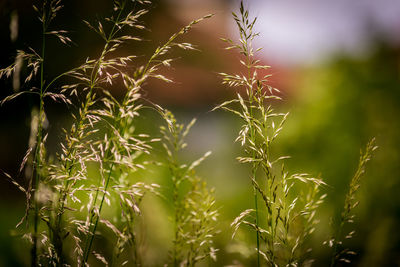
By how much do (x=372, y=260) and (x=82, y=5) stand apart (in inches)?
286

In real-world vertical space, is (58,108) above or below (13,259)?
above

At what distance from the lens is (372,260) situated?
281 centimetres

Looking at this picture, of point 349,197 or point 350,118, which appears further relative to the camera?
point 350,118

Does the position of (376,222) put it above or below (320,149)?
below

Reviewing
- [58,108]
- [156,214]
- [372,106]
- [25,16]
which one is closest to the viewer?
[156,214]

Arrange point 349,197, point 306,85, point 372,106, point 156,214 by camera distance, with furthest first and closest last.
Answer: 1. point 306,85
2. point 372,106
3. point 156,214
4. point 349,197

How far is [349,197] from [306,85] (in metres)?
4.20

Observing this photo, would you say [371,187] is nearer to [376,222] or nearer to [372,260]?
[376,222]

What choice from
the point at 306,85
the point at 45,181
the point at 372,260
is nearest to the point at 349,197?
the point at 45,181

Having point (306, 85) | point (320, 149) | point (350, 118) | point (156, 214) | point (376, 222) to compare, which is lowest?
point (376, 222)

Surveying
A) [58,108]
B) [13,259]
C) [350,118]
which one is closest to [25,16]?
[58,108]

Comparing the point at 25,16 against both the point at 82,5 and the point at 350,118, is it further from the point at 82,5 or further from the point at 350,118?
the point at 350,118

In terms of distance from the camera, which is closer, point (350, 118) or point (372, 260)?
point (372, 260)

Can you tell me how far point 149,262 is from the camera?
7.05 ft
